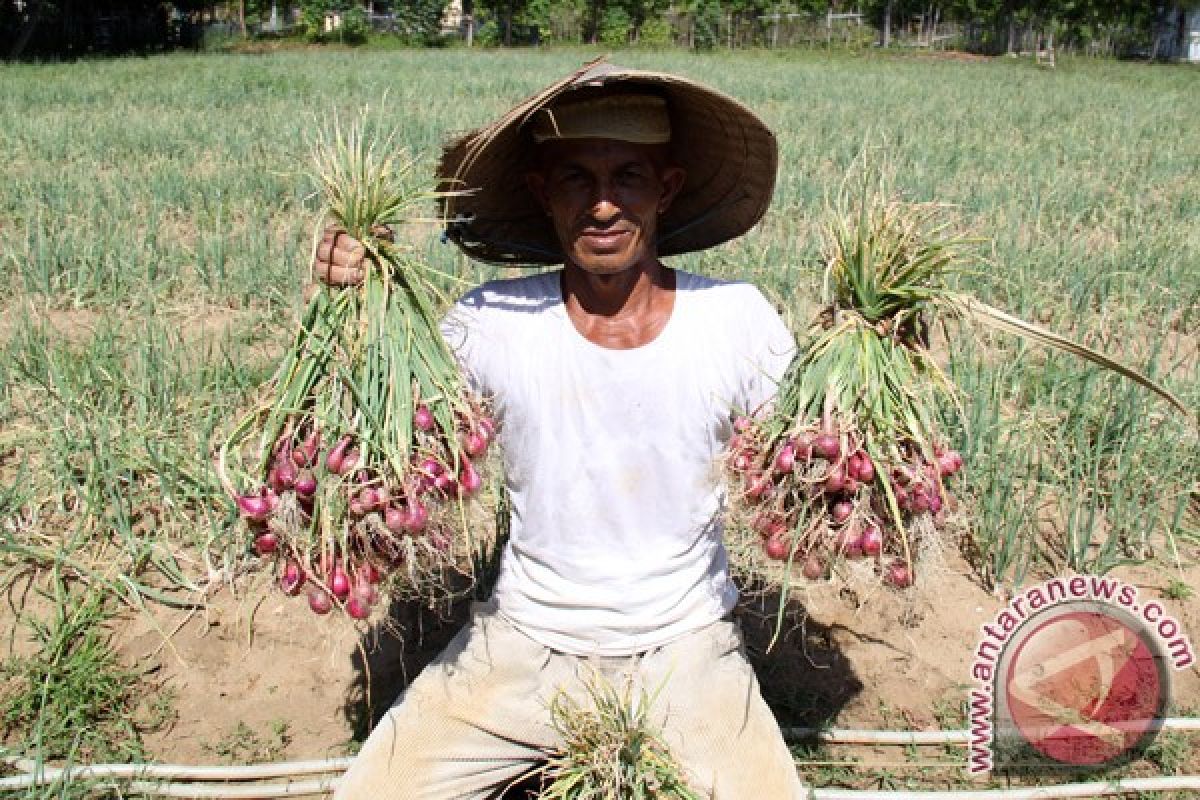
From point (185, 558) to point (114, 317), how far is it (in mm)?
1555

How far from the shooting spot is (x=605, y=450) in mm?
1655

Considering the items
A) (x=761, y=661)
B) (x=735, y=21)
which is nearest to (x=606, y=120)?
(x=761, y=661)

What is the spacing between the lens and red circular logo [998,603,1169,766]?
2029mm

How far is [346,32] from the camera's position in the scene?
2831 centimetres

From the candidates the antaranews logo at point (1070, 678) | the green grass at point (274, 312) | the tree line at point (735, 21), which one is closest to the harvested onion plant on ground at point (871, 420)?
the green grass at point (274, 312)

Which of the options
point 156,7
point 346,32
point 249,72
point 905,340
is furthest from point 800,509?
point 346,32

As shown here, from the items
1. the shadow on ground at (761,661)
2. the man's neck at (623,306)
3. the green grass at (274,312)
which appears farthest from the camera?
the green grass at (274,312)

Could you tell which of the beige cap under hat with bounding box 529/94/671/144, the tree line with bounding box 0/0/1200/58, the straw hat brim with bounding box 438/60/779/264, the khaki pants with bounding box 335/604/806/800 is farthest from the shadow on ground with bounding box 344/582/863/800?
the tree line with bounding box 0/0/1200/58

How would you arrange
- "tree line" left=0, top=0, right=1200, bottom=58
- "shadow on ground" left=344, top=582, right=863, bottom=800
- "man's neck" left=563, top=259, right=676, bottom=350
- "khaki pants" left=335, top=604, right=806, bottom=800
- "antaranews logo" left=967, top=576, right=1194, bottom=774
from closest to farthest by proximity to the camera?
"khaki pants" left=335, top=604, right=806, bottom=800 → "man's neck" left=563, top=259, right=676, bottom=350 → "antaranews logo" left=967, top=576, right=1194, bottom=774 → "shadow on ground" left=344, top=582, right=863, bottom=800 → "tree line" left=0, top=0, right=1200, bottom=58

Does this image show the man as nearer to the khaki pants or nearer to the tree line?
the khaki pants

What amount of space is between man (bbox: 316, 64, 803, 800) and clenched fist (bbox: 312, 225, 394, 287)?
0.25 meters

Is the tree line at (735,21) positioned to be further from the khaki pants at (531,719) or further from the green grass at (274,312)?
the khaki pants at (531,719)

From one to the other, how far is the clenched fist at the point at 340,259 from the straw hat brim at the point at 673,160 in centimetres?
18

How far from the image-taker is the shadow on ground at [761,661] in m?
2.15
